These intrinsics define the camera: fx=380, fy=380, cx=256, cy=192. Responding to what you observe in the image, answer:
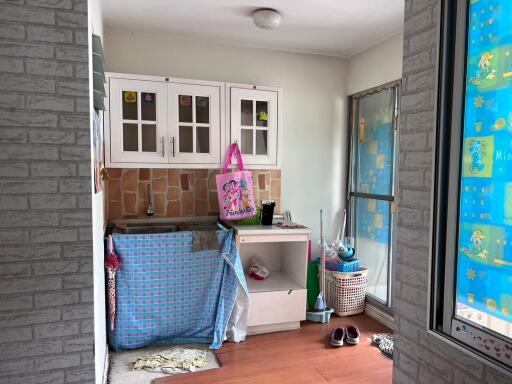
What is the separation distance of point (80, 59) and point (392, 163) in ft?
8.26

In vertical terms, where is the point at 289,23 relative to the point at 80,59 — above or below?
above

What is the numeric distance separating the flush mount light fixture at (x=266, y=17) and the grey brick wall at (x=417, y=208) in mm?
1366

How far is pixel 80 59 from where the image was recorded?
1547 millimetres

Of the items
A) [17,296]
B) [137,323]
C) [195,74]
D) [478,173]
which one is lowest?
[137,323]

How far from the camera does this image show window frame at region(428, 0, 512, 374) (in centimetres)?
127

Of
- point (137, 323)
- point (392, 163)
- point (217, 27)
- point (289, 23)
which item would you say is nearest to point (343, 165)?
point (392, 163)

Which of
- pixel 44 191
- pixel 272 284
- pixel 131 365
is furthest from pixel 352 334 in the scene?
pixel 44 191

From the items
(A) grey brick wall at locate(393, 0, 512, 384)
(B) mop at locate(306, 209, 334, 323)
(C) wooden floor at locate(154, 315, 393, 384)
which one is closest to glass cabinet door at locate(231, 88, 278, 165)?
(B) mop at locate(306, 209, 334, 323)

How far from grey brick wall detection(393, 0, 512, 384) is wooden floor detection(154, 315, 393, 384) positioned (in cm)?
95

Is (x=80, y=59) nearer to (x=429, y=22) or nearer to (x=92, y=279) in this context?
(x=92, y=279)

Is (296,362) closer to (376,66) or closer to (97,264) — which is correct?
(97,264)

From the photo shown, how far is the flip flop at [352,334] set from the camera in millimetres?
2842

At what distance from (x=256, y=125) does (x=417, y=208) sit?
1979 mm

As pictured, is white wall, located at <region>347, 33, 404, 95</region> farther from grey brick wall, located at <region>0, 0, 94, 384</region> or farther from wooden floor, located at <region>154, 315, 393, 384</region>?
grey brick wall, located at <region>0, 0, 94, 384</region>
